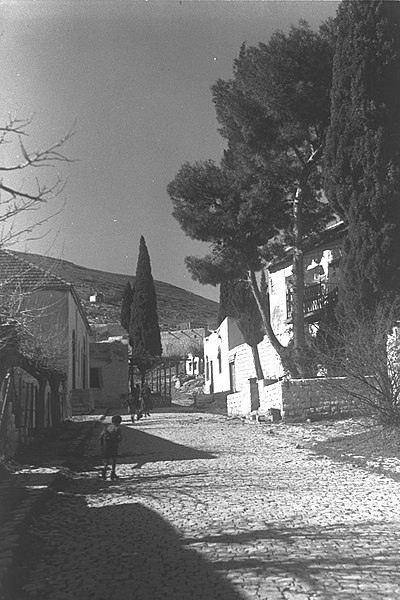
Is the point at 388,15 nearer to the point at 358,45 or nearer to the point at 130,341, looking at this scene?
the point at 358,45

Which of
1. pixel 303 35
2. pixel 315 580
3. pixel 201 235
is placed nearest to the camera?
pixel 315 580

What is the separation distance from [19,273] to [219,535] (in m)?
7.67

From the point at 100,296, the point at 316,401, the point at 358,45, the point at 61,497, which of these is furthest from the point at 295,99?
the point at 100,296

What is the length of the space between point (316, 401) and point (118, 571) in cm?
1228

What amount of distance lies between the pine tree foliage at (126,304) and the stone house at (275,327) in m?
6.08

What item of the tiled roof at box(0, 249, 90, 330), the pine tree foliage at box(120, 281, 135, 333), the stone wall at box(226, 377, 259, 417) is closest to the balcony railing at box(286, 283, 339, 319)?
the stone wall at box(226, 377, 259, 417)

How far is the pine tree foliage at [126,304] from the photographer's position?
41.0 metres

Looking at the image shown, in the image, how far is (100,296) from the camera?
53031mm

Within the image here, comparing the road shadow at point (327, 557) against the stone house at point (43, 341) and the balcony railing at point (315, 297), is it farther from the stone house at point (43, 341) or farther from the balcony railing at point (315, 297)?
the balcony railing at point (315, 297)

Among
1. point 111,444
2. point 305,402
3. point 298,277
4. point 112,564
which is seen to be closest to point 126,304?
point 298,277

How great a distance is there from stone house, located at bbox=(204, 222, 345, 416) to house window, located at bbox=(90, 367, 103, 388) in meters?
7.01

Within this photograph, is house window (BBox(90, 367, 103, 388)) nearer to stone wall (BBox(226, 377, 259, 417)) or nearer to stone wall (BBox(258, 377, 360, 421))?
stone wall (BBox(226, 377, 259, 417))

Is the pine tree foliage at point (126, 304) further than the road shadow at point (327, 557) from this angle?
Answer: Yes

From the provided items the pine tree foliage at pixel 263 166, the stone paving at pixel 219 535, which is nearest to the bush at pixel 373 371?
the stone paving at pixel 219 535
